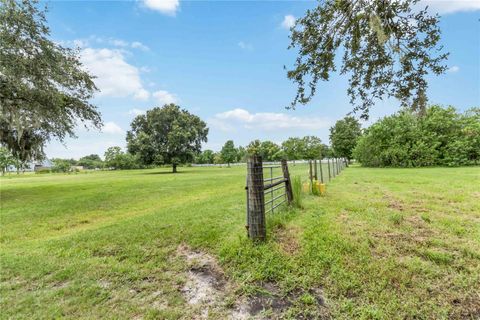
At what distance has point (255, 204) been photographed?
3.47 m

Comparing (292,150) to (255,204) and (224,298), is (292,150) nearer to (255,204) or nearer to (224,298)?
(255,204)

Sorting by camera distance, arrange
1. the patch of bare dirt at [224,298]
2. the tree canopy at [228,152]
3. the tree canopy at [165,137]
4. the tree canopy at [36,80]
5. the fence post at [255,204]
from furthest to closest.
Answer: the tree canopy at [228,152], the tree canopy at [165,137], the tree canopy at [36,80], the fence post at [255,204], the patch of bare dirt at [224,298]

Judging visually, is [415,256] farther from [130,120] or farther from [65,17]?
[130,120]

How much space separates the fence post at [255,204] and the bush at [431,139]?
920 inches

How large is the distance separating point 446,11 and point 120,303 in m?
6.04

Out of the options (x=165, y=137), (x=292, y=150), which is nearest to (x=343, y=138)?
(x=292, y=150)

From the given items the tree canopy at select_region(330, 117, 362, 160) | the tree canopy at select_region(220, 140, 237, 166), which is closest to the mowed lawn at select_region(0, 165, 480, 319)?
the tree canopy at select_region(330, 117, 362, 160)

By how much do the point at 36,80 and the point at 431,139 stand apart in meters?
29.8

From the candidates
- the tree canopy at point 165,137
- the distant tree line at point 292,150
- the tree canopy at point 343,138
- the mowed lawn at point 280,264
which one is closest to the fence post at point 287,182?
the mowed lawn at point 280,264

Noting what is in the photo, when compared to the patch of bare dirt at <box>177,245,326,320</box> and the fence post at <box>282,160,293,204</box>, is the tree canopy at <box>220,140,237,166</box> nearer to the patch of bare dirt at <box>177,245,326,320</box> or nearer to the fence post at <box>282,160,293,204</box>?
the fence post at <box>282,160,293,204</box>

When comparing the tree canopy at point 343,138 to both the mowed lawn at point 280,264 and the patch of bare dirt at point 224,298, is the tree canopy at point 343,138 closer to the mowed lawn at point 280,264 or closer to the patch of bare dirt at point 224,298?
the mowed lawn at point 280,264

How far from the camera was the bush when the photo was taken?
70.1 feet

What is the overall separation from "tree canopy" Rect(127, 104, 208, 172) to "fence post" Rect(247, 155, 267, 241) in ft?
77.3

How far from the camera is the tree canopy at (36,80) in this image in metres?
7.42
